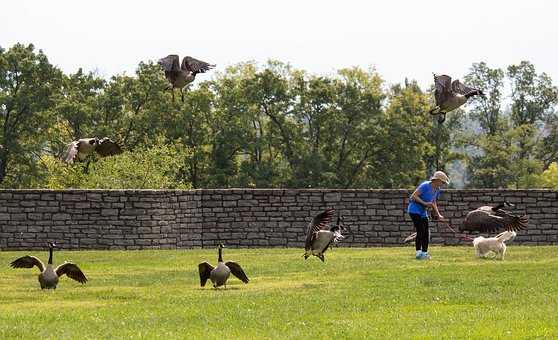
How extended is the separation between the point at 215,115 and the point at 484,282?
2085 inches

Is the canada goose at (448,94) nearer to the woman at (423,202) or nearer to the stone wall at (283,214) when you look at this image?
the woman at (423,202)

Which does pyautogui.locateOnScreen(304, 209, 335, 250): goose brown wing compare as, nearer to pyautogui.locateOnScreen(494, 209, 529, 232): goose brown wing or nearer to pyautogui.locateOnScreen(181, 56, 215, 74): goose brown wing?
pyautogui.locateOnScreen(181, 56, 215, 74): goose brown wing

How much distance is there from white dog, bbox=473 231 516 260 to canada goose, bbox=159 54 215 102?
627 cm

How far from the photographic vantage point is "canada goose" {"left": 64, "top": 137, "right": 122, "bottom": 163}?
50.9 ft

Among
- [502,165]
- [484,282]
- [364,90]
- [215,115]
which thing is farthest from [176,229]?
[502,165]

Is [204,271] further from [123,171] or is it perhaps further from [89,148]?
[123,171]

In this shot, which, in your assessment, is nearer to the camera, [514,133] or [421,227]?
[421,227]

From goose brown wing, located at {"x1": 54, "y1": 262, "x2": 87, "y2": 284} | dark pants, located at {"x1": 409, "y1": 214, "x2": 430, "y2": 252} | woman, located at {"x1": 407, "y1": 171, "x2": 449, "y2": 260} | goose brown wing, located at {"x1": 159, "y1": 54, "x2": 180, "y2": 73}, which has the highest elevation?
goose brown wing, located at {"x1": 159, "y1": 54, "x2": 180, "y2": 73}

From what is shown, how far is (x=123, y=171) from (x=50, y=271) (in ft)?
129

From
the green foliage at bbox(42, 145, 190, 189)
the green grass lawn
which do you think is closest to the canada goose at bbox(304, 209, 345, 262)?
the green grass lawn

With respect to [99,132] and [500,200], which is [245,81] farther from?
[500,200]

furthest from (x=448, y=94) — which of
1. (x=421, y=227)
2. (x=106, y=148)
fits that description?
(x=106, y=148)

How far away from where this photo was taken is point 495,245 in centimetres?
1841

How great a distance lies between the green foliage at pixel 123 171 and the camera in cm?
5206
